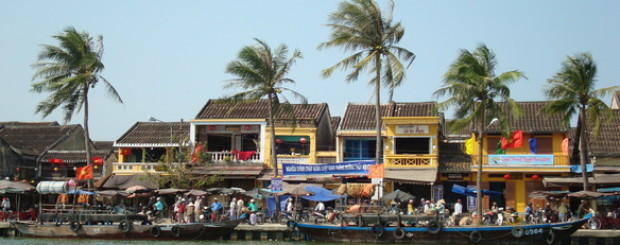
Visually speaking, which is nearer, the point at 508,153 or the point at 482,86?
the point at 482,86

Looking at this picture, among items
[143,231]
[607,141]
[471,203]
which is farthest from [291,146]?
[607,141]

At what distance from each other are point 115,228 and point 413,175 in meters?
15.0

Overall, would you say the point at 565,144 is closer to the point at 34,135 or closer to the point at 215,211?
the point at 215,211

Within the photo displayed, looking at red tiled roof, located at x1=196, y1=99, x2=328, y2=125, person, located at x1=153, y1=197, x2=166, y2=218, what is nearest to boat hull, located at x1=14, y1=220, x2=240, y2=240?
person, located at x1=153, y1=197, x2=166, y2=218

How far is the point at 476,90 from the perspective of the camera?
33.7m

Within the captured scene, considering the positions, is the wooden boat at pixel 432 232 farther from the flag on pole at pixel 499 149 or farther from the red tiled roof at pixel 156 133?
the red tiled roof at pixel 156 133

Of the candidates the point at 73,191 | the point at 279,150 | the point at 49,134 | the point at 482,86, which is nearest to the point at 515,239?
the point at 482,86

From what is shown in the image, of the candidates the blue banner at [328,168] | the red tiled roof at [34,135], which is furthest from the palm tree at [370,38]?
the red tiled roof at [34,135]

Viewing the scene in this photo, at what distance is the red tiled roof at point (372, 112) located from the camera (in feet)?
135

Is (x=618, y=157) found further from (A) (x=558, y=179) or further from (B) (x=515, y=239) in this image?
(B) (x=515, y=239)

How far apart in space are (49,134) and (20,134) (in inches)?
81.4

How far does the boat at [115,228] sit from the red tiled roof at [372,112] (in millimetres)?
11154

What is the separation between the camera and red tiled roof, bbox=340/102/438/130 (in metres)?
41.3

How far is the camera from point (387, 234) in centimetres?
3125
